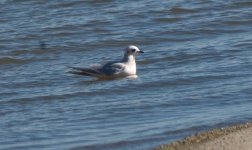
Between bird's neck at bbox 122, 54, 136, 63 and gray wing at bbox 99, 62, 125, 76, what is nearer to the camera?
gray wing at bbox 99, 62, 125, 76

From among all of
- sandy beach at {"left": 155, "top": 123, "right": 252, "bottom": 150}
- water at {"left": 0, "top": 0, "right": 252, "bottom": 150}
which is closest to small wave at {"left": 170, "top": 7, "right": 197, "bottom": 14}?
water at {"left": 0, "top": 0, "right": 252, "bottom": 150}

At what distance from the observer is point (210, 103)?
1054 cm

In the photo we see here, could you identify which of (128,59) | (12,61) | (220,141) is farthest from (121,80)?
(220,141)

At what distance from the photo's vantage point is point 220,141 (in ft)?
25.9

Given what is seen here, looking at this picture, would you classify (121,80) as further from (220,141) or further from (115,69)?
(220,141)

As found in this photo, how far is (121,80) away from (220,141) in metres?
5.14

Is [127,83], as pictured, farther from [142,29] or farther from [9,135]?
[142,29]

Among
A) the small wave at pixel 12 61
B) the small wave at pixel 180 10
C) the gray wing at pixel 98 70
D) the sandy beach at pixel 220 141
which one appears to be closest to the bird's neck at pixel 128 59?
the gray wing at pixel 98 70

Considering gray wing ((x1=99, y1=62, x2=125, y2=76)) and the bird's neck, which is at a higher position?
the bird's neck

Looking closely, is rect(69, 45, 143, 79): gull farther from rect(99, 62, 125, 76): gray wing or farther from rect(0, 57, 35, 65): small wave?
rect(0, 57, 35, 65): small wave

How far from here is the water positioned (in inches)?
378

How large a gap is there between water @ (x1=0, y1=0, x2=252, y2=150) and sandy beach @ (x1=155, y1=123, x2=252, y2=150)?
0.77m

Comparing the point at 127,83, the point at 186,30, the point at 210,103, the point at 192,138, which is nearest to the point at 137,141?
the point at 192,138

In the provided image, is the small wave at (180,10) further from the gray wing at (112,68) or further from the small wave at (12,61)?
the gray wing at (112,68)
